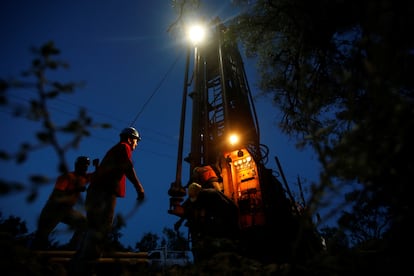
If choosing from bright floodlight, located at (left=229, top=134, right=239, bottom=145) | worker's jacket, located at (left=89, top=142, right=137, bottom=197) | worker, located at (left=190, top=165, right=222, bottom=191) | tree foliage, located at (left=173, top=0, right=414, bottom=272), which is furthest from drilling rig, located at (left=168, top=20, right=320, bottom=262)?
worker's jacket, located at (left=89, top=142, right=137, bottom=197)

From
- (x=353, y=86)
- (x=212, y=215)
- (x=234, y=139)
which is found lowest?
(x=353, y=86)

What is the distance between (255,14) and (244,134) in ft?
17.8

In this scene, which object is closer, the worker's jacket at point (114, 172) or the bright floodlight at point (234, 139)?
the worker's jacket at point (114, 172)

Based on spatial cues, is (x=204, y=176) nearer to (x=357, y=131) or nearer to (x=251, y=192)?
(x=251, y=192)

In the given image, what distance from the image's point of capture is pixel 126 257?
3.70 meters

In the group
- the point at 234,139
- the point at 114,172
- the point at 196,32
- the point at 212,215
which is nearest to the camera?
the point at 114,172

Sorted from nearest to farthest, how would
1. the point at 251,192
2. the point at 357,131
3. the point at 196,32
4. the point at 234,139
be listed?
the point at 357,131 → the point at 251,192 → the point at 234,139 → the point at 196,32

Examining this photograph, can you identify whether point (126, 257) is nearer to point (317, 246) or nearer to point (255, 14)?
point (317, 246)

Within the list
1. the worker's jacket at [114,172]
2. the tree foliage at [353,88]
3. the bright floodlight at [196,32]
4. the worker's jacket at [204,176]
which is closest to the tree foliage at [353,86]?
the tree foliage at [353,88]

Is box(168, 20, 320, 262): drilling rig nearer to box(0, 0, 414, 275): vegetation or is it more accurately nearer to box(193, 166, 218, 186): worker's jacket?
box(193, 166, 218, 186): worker's jacket

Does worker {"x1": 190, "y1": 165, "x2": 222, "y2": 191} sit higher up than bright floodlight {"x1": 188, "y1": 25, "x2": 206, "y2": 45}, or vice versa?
bright floodlight {"x1": 188, "y1": 25, "x2": 206, "y2": 45}

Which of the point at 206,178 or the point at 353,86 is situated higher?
the point at 206,178

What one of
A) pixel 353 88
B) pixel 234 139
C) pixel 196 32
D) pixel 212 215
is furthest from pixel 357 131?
pixel 196 32

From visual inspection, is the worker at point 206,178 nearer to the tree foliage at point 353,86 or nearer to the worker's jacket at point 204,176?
the worker's jacket at point 204,176
